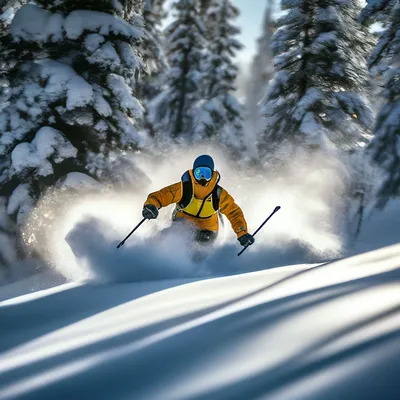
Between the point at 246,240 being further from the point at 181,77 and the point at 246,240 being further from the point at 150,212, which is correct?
the point at 181,77

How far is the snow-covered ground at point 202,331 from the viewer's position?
2.21m

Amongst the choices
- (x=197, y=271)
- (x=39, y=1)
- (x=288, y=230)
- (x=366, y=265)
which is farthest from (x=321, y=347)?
(x=39, y=1)

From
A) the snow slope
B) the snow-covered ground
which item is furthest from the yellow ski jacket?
the snow slope

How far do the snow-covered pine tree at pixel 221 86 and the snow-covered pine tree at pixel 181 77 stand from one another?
651mm

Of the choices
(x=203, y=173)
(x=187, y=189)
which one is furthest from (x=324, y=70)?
(x=187, y=189)

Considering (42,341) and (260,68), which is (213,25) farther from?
(260,68)

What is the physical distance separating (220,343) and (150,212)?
14.8 ft

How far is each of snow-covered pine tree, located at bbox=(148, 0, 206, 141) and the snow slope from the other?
19847 millimetres

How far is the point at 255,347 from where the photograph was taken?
8.67 feet

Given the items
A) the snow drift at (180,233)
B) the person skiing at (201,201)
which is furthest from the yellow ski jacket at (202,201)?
the snow drift at (180,233)

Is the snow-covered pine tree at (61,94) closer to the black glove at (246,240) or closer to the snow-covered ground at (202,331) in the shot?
the snow-covered ground at (202,331)

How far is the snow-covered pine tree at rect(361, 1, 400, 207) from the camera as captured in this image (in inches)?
336

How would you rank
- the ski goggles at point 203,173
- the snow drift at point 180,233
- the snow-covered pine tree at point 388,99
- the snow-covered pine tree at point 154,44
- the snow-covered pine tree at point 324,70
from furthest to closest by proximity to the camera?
1. the snow-covered pine tree at point 154,44
2. the snow-covered pine tree at point 324,70
3. the snow-covered pine tree at point 388,99
4. the ski goggles at point 203,173
5. the snow drift at point 180,233

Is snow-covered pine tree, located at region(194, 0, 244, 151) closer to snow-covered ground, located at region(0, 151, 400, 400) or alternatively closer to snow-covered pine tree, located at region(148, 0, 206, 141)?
snow-covered pine tree, located at region(148, 0, 206, 141)
